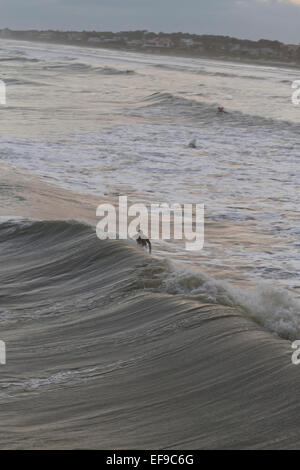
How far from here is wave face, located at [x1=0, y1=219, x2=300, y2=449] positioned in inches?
161

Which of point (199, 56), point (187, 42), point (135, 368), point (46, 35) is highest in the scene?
point (46, 35)

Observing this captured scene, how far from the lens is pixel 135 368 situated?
502cm

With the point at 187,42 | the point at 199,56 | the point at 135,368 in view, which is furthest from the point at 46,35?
the point at 135,368

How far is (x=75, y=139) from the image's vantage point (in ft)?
62.5

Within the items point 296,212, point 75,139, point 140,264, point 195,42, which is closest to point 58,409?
point 140,264

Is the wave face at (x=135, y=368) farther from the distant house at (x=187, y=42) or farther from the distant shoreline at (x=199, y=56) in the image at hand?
the distant house at (x=187, y=42)

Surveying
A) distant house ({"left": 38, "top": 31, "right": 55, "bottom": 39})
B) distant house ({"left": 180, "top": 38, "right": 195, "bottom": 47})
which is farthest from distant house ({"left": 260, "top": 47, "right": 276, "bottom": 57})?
distant house ({"left": 38, "top": 31, "right": 55, "bottom": 39})

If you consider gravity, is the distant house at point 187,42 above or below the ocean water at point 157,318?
above

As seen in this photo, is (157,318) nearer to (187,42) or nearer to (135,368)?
(135,368)

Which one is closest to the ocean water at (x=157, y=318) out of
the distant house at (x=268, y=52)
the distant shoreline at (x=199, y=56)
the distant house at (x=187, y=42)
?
the distant shoreline at (x=199, y=56)

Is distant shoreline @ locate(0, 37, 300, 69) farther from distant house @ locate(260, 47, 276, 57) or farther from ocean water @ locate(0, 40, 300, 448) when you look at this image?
ocean water @ locate(0, 40, 300, 448)

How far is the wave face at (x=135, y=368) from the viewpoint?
4.09 metres

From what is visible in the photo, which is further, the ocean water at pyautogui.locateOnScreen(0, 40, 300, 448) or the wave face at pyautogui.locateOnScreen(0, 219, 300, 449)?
the ocean water at pyautogui.locateOnScreen(0, 40, 300, 448)
